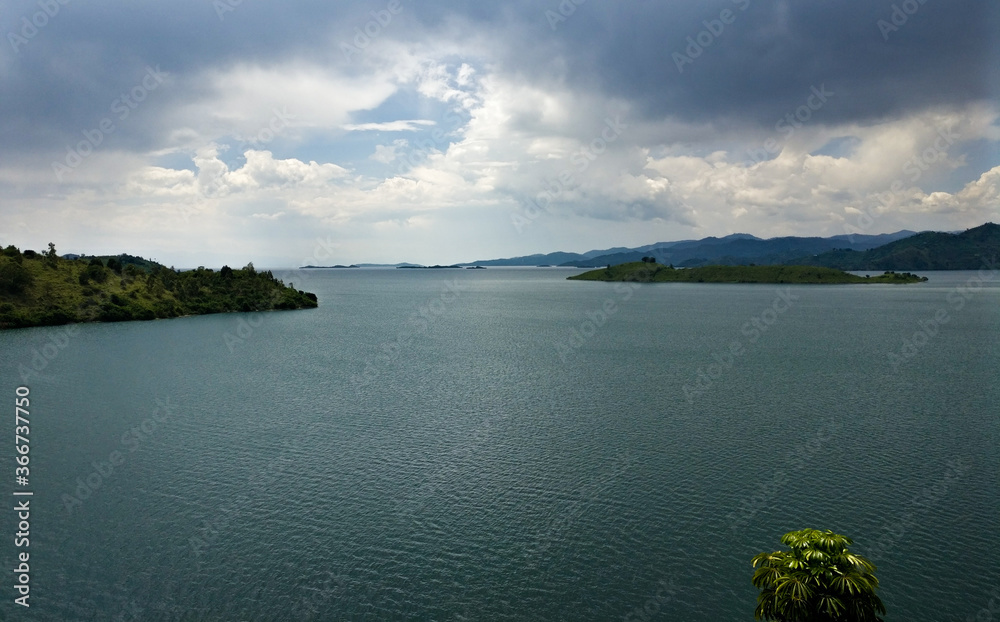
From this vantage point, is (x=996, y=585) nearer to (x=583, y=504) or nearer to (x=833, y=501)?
(x=833, y=501)

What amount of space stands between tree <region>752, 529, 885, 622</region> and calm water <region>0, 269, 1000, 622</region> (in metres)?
7.75

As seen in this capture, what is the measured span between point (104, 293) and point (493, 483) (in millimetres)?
158051

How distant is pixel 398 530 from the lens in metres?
37.1

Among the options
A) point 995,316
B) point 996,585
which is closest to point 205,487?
point 996,585
